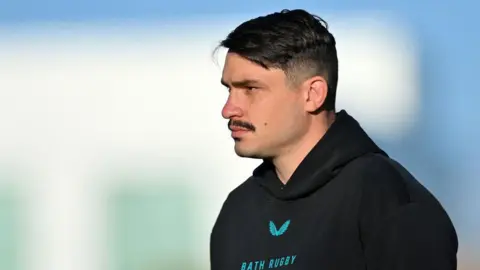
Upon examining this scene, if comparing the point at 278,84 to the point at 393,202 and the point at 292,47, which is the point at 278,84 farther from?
the point at 393,202

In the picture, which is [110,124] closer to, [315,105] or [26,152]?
[26,152]

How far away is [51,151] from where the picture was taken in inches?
85.7

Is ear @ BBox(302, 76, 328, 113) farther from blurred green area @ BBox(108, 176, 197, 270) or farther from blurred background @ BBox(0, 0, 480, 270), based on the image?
blurred green area @ BBox(108, 176, 197, 270)

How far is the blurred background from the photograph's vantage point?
1979mm

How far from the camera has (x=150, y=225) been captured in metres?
2.12

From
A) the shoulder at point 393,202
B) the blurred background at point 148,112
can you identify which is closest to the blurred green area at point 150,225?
the blurred background at point 148,112

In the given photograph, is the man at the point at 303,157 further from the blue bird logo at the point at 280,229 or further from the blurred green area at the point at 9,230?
the blurred green area at the point at 9,230

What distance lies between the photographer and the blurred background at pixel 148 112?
1.98 m

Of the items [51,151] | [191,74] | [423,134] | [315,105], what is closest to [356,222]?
[315,105]

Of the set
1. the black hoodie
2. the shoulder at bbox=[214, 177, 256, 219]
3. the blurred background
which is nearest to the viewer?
the black hoodie

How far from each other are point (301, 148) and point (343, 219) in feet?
0.42

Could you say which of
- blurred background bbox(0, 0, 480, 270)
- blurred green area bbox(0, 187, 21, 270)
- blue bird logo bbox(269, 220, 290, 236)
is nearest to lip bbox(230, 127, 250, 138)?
blue bird logo bbox(269, 220, 290, 236)

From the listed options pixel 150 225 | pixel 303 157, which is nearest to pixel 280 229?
pixel 303 157

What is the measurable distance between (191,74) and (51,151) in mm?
356
